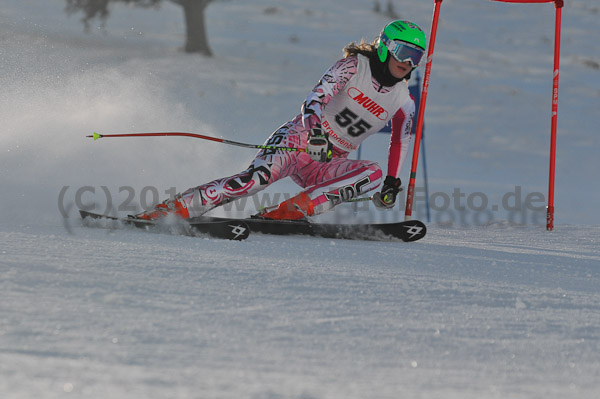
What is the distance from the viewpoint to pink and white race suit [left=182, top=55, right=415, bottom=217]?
16.3ft

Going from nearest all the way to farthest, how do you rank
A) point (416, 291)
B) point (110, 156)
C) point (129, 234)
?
point (416, 291)
point (129, 234)
point (110, 156)

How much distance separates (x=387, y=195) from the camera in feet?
17.4

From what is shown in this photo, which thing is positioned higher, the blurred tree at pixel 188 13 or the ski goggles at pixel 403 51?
the blurred tree at pixel 188 13

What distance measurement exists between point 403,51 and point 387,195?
1.04m

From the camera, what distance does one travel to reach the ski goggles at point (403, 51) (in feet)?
16.1

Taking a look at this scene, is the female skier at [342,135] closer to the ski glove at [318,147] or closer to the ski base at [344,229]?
the ski glove at [318,147]

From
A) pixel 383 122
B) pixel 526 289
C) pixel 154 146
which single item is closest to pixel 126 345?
pixel 526 289

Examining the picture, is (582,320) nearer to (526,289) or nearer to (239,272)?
(526,289)

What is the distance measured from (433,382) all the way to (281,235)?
341cm

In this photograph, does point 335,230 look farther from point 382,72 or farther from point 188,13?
point 188,13

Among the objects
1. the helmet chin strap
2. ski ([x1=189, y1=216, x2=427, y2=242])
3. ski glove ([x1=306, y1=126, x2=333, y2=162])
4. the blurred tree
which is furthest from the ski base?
the blurred tree

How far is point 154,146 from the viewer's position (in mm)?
7258

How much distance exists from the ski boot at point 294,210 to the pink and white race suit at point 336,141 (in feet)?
0.16

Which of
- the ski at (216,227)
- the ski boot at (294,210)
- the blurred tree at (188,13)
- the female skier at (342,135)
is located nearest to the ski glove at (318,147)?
the female skier at (342,135)
